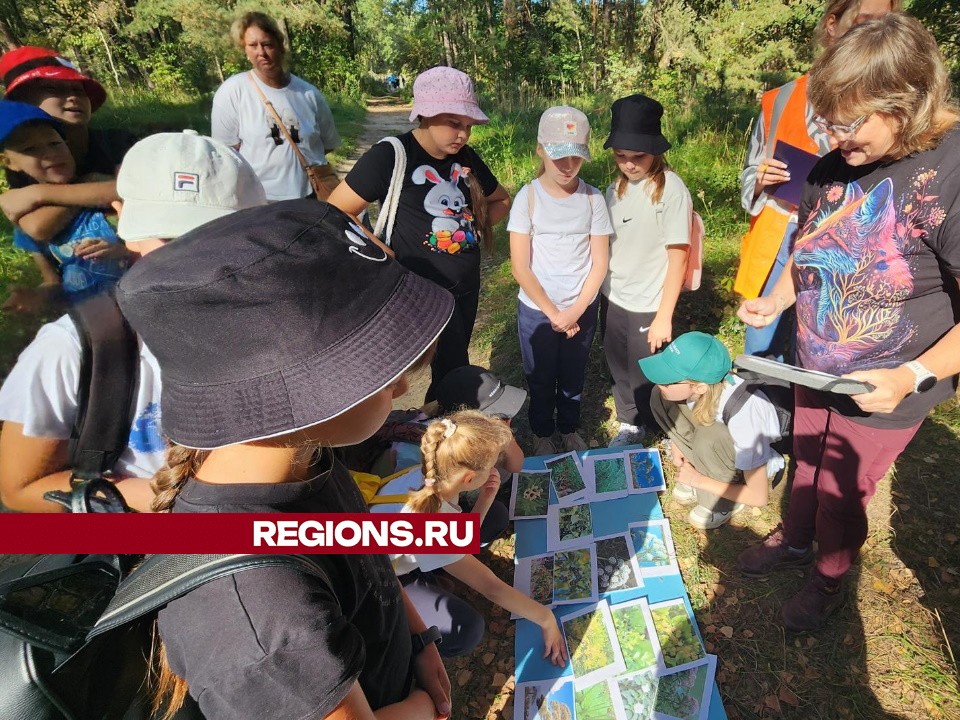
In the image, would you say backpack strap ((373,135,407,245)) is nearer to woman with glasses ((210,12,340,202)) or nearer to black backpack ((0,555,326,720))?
woman with glasses ((210,12,340,202))

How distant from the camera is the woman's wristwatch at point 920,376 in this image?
1.40 meters

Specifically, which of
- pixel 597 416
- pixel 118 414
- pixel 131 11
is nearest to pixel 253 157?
pixel 118 414

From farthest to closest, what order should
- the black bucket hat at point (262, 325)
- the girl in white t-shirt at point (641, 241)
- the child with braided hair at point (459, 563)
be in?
the girl in white t-shirt at point (641, 241)
the child with braided hair at point (459, 563)
the black bucket hat at point (262, 325)

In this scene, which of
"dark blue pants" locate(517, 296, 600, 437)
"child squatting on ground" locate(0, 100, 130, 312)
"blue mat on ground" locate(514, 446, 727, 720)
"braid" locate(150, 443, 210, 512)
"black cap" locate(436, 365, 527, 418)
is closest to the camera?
"braid" locate(150, 443, 210, 512)

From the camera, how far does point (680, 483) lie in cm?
274

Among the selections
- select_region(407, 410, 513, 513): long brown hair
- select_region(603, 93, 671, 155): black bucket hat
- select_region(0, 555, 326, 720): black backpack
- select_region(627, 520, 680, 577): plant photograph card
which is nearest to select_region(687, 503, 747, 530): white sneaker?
select_region(627, 520, 680, 577): plant photograph card

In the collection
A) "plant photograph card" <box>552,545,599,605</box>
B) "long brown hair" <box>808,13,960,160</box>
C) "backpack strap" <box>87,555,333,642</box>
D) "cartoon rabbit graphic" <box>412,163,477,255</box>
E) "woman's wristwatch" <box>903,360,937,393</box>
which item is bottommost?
"plant photograph card" <box>552,545,599,605</box>

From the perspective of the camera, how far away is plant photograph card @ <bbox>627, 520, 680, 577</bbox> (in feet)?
7.81

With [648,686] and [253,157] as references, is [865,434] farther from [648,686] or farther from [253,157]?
[253,157]

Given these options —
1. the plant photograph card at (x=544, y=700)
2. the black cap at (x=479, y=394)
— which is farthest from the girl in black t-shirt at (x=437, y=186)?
the plant photograph card at (x=544, y=700)

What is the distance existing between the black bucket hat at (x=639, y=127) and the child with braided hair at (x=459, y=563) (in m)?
1.50

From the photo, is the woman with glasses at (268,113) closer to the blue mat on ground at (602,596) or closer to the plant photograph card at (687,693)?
the blue mat on ground at (602,596)

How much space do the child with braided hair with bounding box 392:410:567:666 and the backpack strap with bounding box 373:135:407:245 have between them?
1.13 m

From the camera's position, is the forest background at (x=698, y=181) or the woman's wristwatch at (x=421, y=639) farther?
the forest background at (x=698, y=181)
